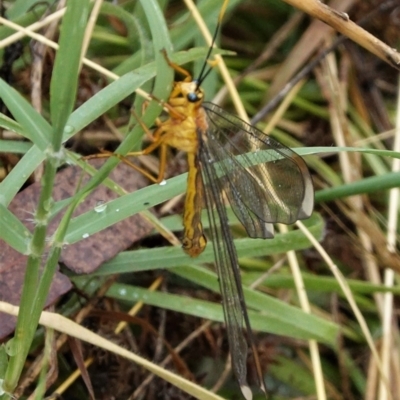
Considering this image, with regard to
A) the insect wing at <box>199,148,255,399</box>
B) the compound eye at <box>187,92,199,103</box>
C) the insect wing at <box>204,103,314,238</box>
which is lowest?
the insect wing at <box>199,148,255,399</box>

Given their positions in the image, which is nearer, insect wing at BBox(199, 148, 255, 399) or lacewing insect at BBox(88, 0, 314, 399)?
insect wing at BBox(199, 148, 255, 399)

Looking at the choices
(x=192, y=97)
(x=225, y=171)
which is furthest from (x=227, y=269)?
(x=192, y=97)

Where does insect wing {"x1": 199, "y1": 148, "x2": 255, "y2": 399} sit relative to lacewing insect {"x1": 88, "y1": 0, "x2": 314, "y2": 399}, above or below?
below

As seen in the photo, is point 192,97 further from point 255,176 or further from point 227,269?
point 227,269

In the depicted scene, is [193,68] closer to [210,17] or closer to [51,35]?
[210,17]

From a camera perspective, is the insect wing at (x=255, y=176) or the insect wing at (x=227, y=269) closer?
the insect wing at (x=227, y=269)

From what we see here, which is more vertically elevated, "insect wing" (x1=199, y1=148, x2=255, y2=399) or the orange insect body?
the orange insect body
